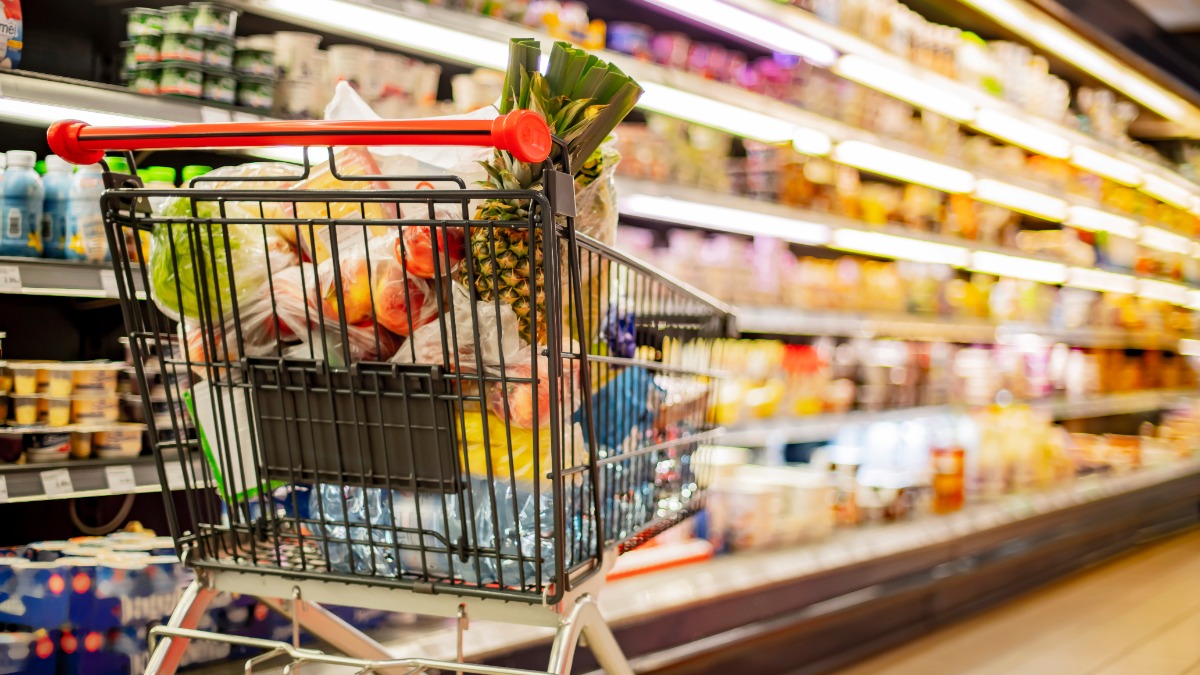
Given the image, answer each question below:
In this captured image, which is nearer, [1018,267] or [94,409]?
[94,409]

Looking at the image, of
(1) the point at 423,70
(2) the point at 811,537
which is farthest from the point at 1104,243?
(1) the point at 423,70

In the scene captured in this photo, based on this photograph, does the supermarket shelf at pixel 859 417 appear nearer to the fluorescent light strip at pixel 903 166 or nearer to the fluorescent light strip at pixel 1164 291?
the fluorescent light strip at pixel 1164 291

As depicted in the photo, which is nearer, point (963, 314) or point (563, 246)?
point (563, 246)

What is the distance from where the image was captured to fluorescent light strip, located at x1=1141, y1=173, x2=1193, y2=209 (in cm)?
580

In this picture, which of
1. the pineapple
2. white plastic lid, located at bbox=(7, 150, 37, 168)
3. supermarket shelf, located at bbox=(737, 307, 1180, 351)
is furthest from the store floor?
white plastic lid, located at bbox=(7, 150, 37, 168)

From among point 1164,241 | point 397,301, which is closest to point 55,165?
point 397,301

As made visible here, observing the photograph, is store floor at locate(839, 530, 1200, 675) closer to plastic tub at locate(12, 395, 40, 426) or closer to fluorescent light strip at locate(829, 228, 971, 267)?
fluorescent light strip at locate(829, 228, 971, 267)

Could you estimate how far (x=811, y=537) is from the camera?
10.1ft

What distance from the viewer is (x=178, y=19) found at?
183 centimetres

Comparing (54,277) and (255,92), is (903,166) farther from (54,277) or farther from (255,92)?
(54,277)

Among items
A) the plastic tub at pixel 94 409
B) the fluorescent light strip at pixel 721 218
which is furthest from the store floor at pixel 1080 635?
the plastic tub at pixel 94 409

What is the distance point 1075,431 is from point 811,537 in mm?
4094

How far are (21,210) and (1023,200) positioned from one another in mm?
4459

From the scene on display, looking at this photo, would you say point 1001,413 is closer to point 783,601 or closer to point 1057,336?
point 1057,336
